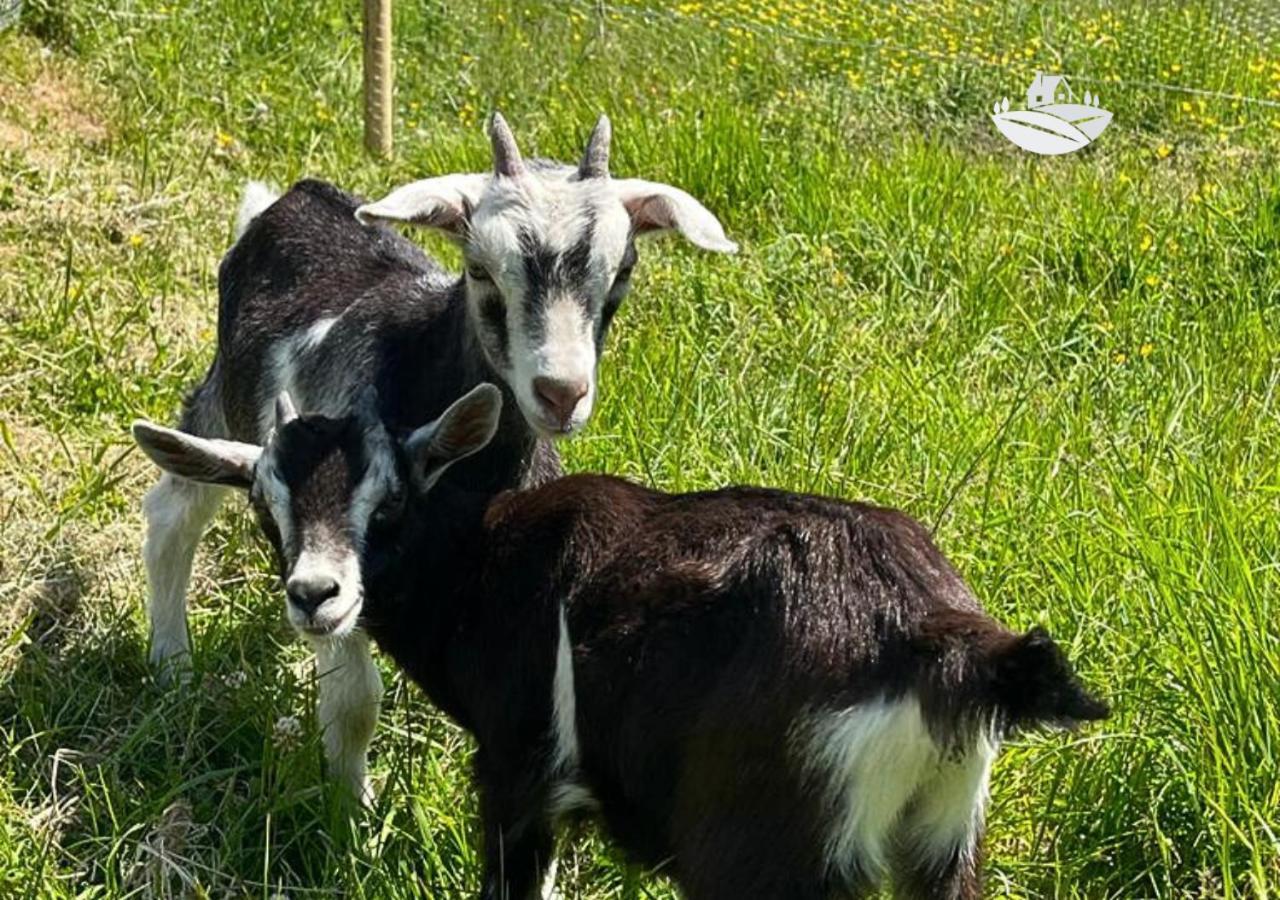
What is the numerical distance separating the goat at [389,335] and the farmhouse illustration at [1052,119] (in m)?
3.38

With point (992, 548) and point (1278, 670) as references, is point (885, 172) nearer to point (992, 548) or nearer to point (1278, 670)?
point (992, 548)

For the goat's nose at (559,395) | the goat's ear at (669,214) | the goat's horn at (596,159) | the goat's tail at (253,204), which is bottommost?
the goat's tail at (253,204)

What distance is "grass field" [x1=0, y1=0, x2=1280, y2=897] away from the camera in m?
3.73

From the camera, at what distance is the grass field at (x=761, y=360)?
373 cm

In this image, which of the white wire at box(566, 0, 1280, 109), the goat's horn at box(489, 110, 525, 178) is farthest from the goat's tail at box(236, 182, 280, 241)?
the white wire at box(566, 0, 1280, 109)

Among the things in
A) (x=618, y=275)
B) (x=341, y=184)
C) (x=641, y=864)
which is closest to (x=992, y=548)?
(x=618, y=275)

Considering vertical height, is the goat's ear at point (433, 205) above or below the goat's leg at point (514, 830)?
above

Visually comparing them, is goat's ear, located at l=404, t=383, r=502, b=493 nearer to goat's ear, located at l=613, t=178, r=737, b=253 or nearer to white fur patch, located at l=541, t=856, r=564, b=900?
goat's ear, located at l=613, t=178, r=737, b=253

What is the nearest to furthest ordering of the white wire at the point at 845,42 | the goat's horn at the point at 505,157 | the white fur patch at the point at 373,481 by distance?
the white fur patch at the point at 373,481, the goat's horn at the point at 505,157, the white wire at the point at 845,42

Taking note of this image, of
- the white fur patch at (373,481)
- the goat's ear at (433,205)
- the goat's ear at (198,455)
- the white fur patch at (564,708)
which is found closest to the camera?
the white fur patch at (564,708)

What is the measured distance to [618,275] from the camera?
4.01 m

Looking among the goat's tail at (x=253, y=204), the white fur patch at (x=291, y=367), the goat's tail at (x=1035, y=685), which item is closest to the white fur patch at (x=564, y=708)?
the goat's tail at (x=1035, y=685)

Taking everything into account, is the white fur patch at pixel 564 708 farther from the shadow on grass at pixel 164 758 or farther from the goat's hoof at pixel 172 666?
the goat's hoof at pixel 172 666

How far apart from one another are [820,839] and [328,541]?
1131 millimetres
